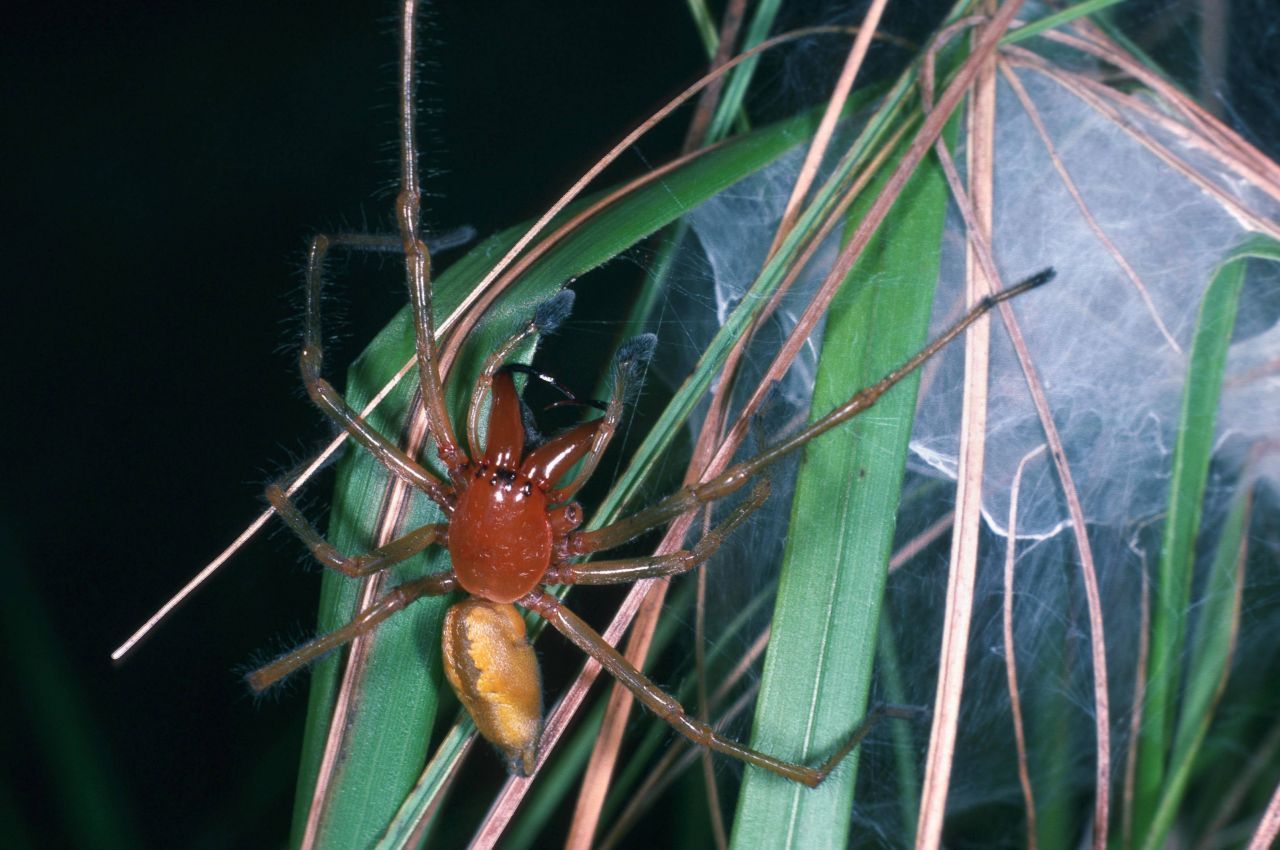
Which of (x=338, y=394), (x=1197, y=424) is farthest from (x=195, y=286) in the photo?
(x=1197, y=424)

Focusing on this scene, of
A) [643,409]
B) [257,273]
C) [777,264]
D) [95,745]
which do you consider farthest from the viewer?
[257,273]

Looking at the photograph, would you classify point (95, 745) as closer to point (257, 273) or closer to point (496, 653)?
point (257, 273)

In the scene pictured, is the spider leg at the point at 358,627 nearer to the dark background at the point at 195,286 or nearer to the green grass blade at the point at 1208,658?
the dark background at the point at 195,286

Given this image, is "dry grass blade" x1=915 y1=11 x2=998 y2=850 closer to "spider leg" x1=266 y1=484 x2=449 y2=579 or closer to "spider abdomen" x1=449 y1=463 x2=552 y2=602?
"spider abdomen" x1=449 y1=463 x2=552 y2=602

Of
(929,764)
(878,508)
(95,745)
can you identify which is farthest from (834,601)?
(95,745)

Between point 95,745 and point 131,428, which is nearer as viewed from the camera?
point 95,745

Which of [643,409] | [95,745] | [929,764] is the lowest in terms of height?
[929,764]

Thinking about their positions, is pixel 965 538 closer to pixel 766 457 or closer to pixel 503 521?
pixel 766 457
